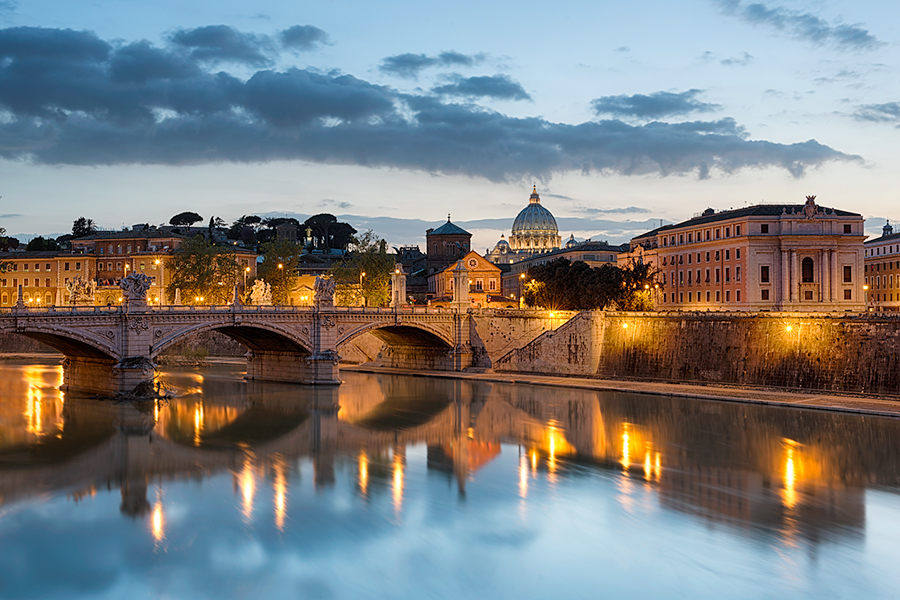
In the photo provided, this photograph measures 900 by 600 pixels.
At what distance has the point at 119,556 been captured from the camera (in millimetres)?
22188

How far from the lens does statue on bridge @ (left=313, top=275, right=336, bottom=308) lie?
57394 millimetres

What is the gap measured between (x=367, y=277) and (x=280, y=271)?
9.29 m

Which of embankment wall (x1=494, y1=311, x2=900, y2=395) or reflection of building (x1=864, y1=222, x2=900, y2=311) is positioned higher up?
reflection of building (x1=864, y1=222, x2=900, y2=311)

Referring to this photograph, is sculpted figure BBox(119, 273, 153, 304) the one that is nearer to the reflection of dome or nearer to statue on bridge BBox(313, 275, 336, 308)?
statue on bridge BBox(313, 275, 336, 308)

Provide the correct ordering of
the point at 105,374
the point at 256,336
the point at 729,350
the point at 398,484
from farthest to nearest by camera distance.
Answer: the point at 256,336, the point at 729,350, the point at 105,374, the point at 398,484

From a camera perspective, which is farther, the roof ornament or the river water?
the roof ornament

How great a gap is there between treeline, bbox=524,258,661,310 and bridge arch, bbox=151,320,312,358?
82.3 feet

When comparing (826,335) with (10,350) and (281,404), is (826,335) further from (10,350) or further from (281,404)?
(10,350)

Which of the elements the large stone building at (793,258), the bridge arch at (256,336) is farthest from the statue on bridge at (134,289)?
the large stone building at (793,258)

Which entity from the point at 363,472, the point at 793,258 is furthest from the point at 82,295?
the point at 793,258

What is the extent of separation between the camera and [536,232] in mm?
195500

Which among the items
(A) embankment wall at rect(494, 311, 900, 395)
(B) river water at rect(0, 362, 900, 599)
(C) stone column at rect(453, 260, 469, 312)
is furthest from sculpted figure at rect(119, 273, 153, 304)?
(A) embankment wall at rect(494, 311, 900, 395)

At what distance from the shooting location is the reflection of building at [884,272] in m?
96.6

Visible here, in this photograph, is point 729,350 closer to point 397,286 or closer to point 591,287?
point 591,287
